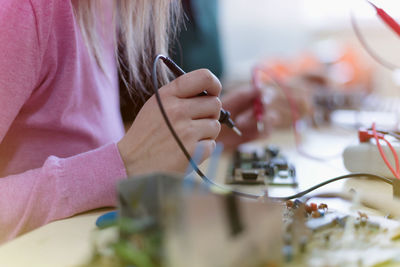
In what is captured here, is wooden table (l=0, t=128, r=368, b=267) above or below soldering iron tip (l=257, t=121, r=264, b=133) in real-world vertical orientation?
above

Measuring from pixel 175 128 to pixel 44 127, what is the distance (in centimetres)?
Result: 20

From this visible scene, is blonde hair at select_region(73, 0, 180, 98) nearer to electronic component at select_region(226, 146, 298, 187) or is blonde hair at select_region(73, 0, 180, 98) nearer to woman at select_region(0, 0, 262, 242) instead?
woman at select_region(0, 0, 262, 242)

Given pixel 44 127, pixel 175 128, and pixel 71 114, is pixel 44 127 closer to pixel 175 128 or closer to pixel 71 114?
pixel 71 114

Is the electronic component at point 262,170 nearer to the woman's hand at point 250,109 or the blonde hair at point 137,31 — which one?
the woman's hand at point 250,109

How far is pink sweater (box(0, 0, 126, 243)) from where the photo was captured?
509mm

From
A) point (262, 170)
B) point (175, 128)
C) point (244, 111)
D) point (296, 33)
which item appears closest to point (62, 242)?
point (175, 128)

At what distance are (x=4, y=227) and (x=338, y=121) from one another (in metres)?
0.88

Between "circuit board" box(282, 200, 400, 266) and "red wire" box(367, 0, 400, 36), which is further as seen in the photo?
"red wire" box(367, 0, 400, 36)

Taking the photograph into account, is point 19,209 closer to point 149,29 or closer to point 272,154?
point 149,29

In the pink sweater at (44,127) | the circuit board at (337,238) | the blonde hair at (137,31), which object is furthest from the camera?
the blonde hair at (137,31)

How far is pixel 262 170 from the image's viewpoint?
68cm

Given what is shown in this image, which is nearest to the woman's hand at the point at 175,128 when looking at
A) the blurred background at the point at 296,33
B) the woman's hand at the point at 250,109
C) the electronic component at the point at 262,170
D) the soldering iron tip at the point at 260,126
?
the electronic component at the point at 262,170

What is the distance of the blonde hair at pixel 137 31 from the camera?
2.02 feet

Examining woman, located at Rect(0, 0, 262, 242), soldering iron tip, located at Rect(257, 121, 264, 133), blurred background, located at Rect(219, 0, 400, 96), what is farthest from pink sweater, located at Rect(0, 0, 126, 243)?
blurred background, located at Rect(219, 0, 400, 96)
